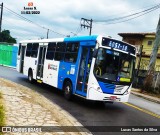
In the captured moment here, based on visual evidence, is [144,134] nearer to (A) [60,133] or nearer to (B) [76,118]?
(B) [76,118]

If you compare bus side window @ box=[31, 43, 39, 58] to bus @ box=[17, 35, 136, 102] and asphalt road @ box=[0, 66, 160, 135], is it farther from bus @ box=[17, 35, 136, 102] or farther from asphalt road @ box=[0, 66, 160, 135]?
asphalt road @ box=[0, 66, 160, 135]

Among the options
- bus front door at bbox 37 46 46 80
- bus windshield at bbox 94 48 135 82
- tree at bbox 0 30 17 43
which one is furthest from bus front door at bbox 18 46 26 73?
tree at bbox 0 30 17 43

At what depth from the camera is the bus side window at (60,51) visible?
1457cm

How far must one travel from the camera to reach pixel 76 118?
981 cm

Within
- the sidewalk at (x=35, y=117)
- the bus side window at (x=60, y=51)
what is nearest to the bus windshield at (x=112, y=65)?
the sidewalk at (x=35, y=117)

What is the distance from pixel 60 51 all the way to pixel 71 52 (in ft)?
4.65

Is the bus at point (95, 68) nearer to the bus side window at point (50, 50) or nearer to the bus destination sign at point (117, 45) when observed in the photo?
the bus destination sign at point (117, 45)

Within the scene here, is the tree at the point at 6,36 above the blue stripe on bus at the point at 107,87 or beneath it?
above

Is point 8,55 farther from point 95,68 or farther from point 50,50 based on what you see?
point 95,68

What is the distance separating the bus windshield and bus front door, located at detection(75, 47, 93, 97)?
0.53 metres

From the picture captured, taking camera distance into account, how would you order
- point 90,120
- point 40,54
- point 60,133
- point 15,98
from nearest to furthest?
point 60,133 → point 90,120 → point 15,98 → point 40,54

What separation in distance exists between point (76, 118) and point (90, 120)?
1.64 ft

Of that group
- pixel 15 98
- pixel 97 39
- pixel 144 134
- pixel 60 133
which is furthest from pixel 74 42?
pixel 60 133

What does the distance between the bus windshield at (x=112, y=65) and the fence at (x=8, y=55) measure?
86.2ft
